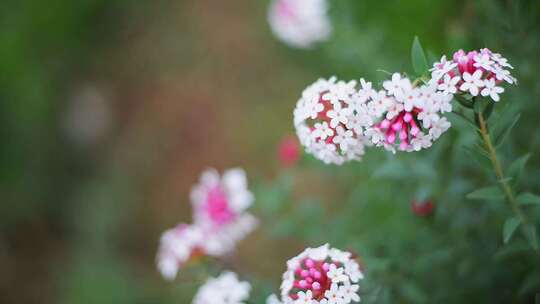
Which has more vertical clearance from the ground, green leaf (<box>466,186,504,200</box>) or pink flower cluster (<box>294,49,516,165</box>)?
pink flower cluster (<box>294,49,516,165</box>)

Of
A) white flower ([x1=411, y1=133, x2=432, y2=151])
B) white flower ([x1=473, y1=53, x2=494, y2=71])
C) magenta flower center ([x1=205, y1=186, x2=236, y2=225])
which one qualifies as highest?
magenta flower center ([x1=205, y1=186, x2=236, y2=225])

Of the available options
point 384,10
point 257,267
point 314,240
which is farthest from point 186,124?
point 314,240

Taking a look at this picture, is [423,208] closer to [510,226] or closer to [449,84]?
[510,226]

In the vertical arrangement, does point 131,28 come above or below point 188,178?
above

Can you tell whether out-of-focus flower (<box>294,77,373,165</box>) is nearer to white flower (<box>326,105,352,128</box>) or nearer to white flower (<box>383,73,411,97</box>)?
white flower (<box>326,105,352,128</box>)

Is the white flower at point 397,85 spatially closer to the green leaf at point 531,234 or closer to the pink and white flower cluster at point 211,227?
the green leaf at point 531,234

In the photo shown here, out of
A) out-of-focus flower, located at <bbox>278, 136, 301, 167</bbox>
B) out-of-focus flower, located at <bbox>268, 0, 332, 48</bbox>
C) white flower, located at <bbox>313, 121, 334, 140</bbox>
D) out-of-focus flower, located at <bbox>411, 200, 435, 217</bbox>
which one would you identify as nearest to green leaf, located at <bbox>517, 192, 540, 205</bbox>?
out-of-focus flower, located at <bbox>411, 200, 435, 217</bbox>

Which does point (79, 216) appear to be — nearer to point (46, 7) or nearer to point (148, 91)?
point (148, 91)

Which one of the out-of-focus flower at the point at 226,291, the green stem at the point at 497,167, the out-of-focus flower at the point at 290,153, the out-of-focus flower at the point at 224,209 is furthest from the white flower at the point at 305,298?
the out-of-focus flower at the point at 290,153
